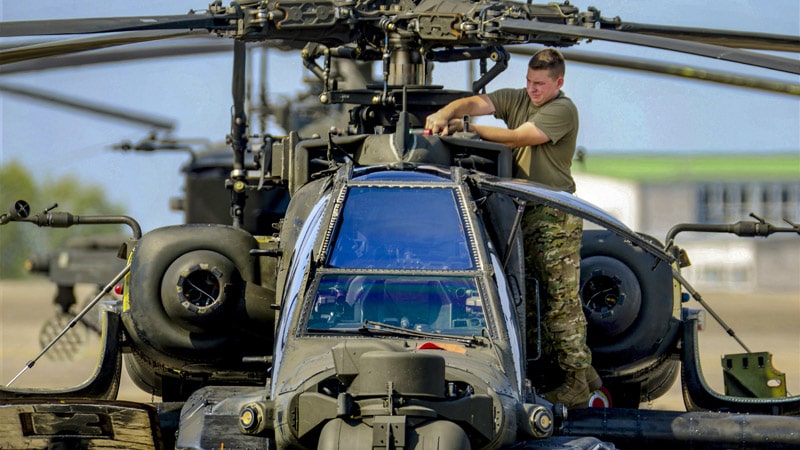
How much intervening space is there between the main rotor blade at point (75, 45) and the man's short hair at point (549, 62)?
2.18 metres

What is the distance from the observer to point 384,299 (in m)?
7.51

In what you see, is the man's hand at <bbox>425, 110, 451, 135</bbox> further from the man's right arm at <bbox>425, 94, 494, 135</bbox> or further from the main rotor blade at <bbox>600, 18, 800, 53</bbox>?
the main rotor blade at <bbox>600, 18, 800, 53</bbox>

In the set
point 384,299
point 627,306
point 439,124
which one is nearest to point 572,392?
point 627,306

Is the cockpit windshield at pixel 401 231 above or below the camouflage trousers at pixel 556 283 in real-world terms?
above

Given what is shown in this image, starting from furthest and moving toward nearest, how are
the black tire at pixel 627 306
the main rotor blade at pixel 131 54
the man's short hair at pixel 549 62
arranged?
1. the main rotor blade at pixel 131 54
2. the black tire at pixel 627 306
3. the man's short hair at pixel 549 62

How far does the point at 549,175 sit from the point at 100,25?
273 centimetres

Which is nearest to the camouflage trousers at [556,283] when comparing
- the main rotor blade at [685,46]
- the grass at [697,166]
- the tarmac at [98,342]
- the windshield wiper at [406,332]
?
the main rotor blade at [685,46]

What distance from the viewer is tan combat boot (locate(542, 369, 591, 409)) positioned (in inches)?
337

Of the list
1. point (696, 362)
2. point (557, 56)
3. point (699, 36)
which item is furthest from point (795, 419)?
point (699, 36)

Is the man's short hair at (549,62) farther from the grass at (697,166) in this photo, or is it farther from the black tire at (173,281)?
the grass at (697,166)

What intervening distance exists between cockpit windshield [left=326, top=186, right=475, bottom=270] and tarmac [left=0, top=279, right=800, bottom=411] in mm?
4129

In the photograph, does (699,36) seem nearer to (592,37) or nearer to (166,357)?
(592,37)

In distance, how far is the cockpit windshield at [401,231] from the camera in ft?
25.2

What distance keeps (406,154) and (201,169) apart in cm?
995
